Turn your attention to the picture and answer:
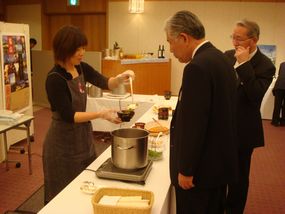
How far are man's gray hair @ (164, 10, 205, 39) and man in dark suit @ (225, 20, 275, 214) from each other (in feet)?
2.23

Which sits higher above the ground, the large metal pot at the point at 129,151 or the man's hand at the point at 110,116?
the man's hand at the point at 110,116

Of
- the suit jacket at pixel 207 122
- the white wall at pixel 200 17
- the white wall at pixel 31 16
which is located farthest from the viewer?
the white wall at pixel 31 16

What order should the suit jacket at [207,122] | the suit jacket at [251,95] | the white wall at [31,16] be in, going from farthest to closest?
1. the white wall at [31,16]
2. the suit jacket at [251,95]
3. the suit jacket at [207,122]

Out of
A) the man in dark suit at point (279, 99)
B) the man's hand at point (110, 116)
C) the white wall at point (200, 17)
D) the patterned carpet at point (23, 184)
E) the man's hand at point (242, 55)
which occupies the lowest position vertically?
the patterned carpet at point (23, 184)

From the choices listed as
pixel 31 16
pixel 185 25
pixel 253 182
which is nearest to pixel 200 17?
pixel 31 16

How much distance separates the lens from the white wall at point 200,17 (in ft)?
20.1

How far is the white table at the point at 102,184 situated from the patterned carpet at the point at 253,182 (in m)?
1.33

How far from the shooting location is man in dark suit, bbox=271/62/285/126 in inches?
201

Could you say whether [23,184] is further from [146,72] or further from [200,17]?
[200,17]

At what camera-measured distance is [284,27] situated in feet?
20.1

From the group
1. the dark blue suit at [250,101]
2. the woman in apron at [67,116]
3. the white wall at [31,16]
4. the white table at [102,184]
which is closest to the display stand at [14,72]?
the woman in apron at [67,116]

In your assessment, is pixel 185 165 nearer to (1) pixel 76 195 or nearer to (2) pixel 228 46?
(1) pixel 76 195

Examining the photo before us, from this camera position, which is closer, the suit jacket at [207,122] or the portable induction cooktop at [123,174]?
the suit jacket at [207,122]

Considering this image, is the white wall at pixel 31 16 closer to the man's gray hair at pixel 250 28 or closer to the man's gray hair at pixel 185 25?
the man's gray hair at pixel 250 28
